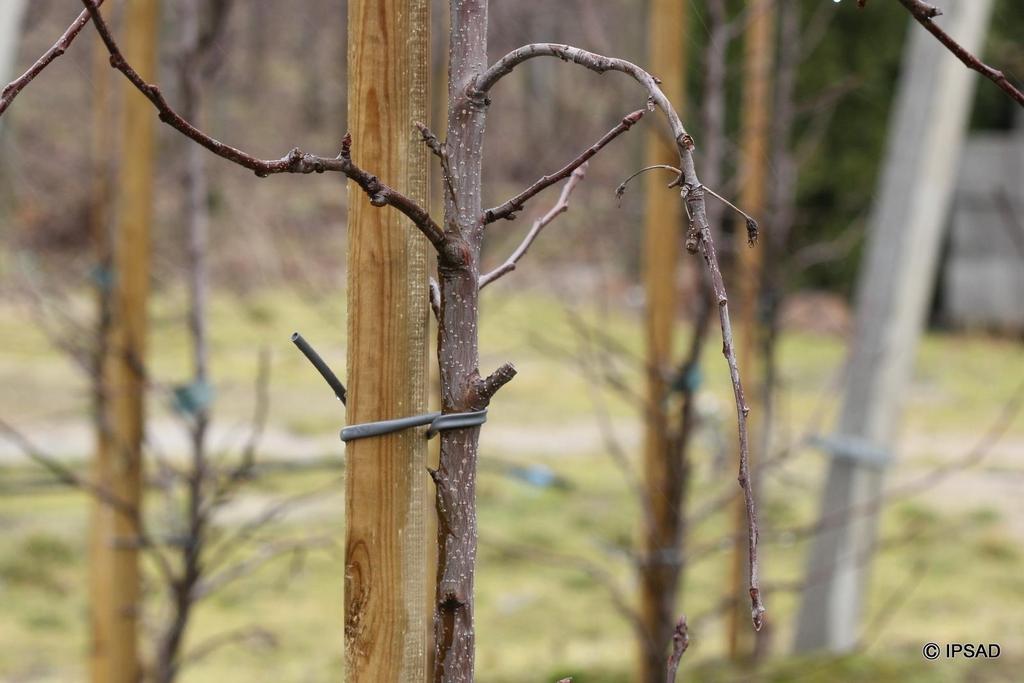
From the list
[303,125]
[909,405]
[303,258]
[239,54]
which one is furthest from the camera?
[239,54]

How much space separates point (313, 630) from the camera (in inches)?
227

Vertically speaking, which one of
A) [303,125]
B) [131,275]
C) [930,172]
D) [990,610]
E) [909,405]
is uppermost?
[303,125]

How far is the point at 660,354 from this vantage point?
3689 millimetres

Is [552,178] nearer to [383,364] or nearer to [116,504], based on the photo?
[383,364]

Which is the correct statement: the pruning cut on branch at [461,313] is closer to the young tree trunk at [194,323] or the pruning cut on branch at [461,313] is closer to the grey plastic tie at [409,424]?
the grey plastic tie at [409,424]

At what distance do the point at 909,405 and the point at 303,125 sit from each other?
11287 millimetres

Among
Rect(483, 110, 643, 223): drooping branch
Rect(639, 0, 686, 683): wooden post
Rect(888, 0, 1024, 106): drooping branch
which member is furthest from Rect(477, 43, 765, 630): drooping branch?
Rect(639, 0, 686, 683): wooden post

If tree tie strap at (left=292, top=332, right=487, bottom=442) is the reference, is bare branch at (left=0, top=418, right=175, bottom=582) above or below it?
above

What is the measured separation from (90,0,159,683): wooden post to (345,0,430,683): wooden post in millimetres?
2557

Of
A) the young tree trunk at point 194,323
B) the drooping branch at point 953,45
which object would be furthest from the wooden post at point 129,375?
the drooping branch at point 953,45

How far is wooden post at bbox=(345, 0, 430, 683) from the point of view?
1.20 metres

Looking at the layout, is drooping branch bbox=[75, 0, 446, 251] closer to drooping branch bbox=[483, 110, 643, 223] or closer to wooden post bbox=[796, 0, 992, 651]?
drooping branch bbox=[483, 110, 643, 223]

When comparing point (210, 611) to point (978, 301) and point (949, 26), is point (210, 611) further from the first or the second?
point (978, 301)

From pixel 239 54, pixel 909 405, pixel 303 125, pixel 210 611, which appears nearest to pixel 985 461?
pixel 909 405
